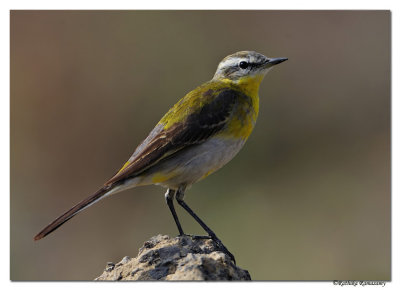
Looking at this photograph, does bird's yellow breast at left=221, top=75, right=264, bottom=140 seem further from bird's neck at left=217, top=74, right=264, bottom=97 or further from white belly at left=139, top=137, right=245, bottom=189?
white belly at left=139, top=137, right=245, bottom=189

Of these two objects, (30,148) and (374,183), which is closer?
(30,148)

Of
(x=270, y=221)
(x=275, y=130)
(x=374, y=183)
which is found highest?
(x=275, y=130)

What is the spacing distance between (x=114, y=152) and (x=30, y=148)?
0.84 metres

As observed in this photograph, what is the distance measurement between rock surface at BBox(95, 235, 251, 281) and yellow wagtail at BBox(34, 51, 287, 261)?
1.04 ft

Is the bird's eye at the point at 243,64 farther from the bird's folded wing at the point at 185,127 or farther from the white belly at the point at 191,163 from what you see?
the white belly at the point at 191,163

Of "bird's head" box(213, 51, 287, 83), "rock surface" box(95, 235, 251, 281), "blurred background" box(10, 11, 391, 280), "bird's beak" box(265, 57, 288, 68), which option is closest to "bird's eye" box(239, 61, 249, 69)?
"bird's head" box(213, 51, 287, 83)

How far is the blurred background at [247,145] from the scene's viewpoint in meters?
5.00

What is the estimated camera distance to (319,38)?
17.7ft

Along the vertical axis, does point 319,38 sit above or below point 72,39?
below

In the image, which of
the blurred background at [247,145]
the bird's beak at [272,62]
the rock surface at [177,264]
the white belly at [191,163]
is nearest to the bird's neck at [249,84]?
the bird's beak at [272,62]

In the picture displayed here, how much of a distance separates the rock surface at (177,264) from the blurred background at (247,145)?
130 cm

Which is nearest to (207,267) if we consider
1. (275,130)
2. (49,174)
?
(49,174)

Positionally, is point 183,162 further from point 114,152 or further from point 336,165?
point 336,165

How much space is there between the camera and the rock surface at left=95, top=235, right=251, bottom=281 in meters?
3.43
